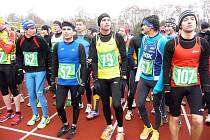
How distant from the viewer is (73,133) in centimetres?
580

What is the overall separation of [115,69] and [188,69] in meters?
1.45

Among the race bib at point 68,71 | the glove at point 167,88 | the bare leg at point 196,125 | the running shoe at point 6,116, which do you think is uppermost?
the race bib at point 68,71

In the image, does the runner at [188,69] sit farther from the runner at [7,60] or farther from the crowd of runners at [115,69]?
the runner at [7,60]

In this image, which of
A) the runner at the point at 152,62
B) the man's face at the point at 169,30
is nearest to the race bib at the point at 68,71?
the runner at the point at 152,62

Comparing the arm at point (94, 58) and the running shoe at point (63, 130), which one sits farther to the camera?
the running shoe at point (63, 130)

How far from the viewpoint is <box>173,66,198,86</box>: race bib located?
4230 mm

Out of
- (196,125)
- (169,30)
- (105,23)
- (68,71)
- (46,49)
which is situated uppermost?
(105,23)

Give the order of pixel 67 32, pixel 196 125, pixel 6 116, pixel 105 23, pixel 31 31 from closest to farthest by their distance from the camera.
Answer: pixel 196 125
pixel 105 23
pixel 67 32
pixel 31 31
pixel 6 116

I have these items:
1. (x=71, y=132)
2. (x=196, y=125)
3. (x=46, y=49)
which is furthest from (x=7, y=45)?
(x=196, y=125)

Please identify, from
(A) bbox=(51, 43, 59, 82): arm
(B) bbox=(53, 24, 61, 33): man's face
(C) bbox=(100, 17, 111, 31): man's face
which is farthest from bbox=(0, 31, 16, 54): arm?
(C) bbox=(100, 17, 111, 31): man's face

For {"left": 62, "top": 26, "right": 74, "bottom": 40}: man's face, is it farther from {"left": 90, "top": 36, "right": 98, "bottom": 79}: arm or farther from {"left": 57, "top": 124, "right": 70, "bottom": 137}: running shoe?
{"left": 57, "top": 124, "right": 70, "bottom": 137}: running shoe

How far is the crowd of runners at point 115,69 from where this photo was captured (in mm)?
4242

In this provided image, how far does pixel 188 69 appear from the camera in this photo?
4.22m

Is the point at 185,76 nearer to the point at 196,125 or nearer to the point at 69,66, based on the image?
the point at 196,125
